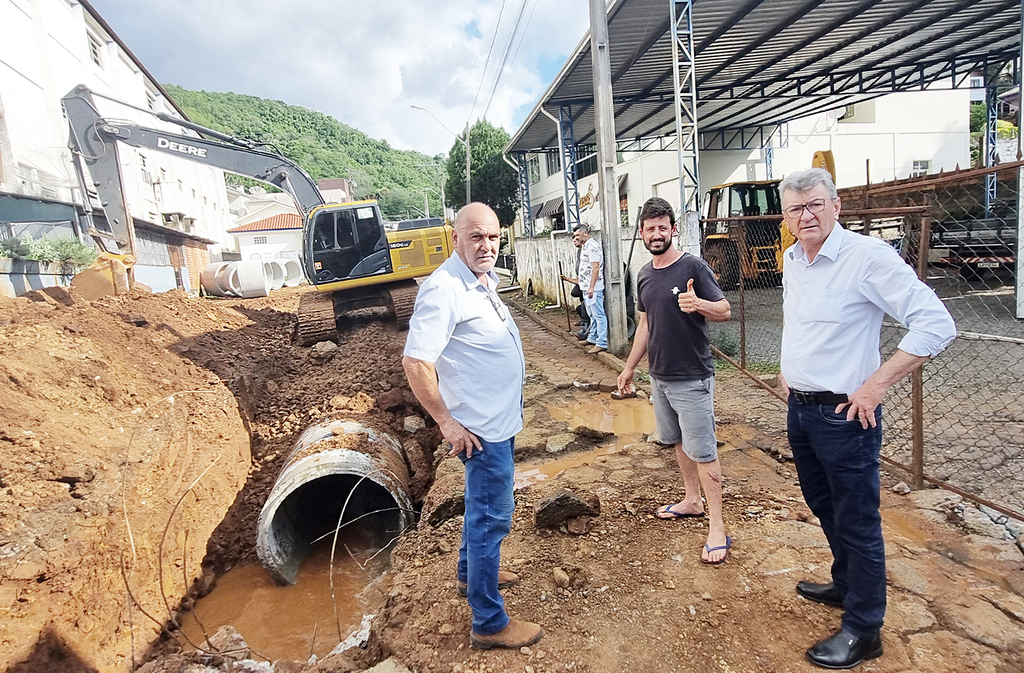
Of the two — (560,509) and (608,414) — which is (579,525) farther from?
(608,414)

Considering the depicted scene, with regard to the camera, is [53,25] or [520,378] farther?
[53,25]

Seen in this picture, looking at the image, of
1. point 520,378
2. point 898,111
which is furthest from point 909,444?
point 898,111

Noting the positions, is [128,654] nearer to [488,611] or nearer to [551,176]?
[488,611]

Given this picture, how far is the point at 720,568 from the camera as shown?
282 cm

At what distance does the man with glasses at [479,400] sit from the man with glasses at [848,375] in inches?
46.6

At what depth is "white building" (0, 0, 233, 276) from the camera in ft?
48.5

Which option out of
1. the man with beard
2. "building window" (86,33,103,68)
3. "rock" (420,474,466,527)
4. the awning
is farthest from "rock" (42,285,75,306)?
the awning

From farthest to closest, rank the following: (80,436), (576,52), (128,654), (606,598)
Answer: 1. (576,52)
2. (80,436)
3. (128,654)
4. (606,598)

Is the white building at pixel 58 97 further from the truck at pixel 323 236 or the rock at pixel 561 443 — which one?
the rock at pixel 561 443

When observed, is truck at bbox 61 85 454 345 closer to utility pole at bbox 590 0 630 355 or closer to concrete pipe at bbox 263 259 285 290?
utility pole at bbox 590 0 630 355

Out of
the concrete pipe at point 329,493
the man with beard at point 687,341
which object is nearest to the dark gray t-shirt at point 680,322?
the man with beard at point 687,341

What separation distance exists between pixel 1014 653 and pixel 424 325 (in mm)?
2550

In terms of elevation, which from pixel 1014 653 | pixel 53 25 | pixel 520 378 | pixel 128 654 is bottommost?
pixel 128 654

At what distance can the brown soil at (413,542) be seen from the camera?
7.84ft
